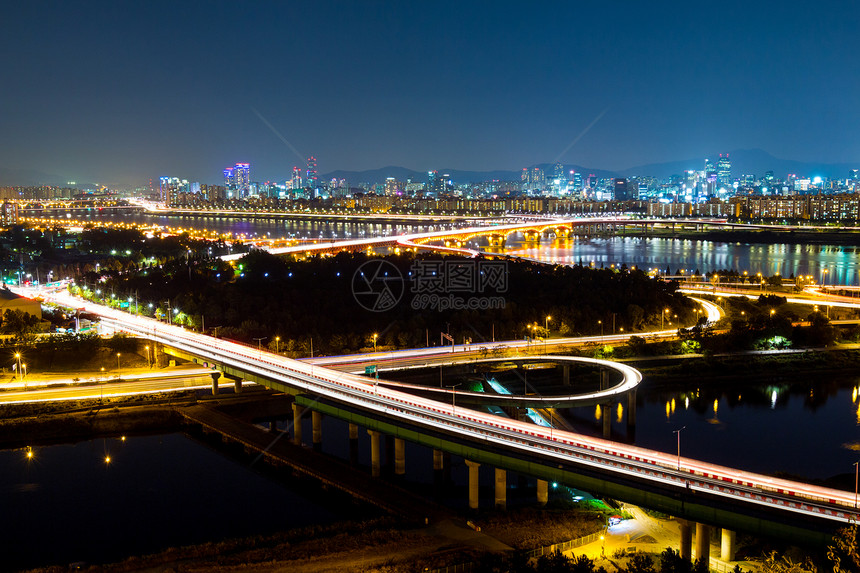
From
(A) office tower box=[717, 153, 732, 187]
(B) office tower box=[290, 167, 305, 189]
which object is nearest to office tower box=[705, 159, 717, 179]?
(A) office tower box=[717, 153, 732, 187]

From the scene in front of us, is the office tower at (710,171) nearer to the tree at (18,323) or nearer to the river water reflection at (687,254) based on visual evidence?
the river water reflection at (687,254)

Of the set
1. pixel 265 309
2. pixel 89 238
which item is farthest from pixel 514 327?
pixel 89 238

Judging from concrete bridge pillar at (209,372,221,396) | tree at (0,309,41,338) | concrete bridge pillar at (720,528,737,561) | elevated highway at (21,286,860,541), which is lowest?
concrete bridge pillar at (720,528,737,561)

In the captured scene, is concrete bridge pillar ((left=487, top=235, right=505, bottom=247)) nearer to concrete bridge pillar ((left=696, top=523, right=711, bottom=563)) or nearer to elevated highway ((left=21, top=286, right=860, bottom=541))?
elevated highway ((left=21, top=286, right=860, bottom=541))

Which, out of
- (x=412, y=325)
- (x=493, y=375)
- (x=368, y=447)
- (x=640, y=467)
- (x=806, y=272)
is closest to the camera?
(x=640, y=467)

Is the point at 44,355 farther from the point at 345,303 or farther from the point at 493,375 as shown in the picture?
the point at 493,375
